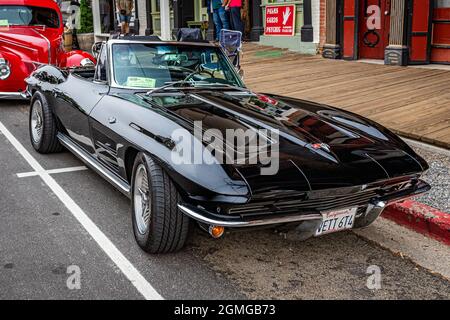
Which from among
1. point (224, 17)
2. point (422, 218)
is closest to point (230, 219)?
point (422, 218)

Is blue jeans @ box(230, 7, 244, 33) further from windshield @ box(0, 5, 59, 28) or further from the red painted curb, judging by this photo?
the red painted curb

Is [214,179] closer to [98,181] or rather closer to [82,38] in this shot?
[98,181]

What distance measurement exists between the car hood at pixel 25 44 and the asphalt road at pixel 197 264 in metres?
5.21

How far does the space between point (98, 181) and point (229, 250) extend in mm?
1983

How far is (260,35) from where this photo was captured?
48.0 feet

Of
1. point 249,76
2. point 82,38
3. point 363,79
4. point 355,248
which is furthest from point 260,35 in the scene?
point 355,248

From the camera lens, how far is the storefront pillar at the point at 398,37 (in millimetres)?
10516

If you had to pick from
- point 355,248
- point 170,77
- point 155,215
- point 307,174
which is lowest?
point 355,248

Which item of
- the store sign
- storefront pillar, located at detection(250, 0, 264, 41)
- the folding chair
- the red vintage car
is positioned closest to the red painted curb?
the folding chair

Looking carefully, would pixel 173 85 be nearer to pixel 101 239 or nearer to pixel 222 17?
pixel 101 239

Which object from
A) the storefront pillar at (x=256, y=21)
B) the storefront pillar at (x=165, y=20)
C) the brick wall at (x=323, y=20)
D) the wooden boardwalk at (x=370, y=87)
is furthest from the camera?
the storefront pillar at (x=165, y=20)

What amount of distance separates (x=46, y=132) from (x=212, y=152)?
3186mm

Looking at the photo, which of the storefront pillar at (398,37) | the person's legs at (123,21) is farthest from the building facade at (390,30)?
the person's legs at (123,21)

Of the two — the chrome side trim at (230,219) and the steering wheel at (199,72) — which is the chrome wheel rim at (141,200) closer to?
the chrome side trim at (230,219)
